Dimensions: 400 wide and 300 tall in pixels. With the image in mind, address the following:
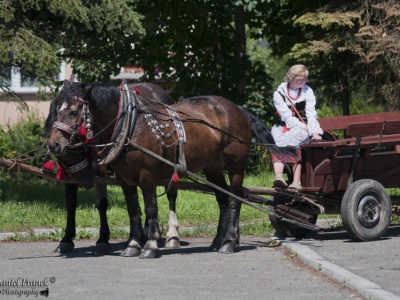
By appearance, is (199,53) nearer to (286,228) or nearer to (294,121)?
(286,228)

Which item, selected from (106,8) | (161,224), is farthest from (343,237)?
(106,8)

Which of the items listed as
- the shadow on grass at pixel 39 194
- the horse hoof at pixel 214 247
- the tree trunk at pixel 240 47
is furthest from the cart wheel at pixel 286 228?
the tree trunk at pixel 240 47

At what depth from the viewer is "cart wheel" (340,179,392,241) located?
34.8ft

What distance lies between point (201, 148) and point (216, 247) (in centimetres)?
121

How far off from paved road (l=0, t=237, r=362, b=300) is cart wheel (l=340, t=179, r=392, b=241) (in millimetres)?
865

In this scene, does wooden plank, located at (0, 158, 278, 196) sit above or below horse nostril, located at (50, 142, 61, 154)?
below

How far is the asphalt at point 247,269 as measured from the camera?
7.77 metres

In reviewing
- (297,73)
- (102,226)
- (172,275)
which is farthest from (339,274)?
(297,73)

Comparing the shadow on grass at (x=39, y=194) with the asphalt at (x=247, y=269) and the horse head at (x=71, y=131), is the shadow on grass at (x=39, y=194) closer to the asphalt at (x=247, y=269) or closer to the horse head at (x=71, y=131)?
the asphalt at (x=247, y=269)

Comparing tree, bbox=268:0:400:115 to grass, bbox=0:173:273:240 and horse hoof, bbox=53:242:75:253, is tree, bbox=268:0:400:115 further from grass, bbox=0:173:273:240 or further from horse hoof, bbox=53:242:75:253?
horse hoof, bbox=53:242:75:253

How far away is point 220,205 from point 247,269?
194cm

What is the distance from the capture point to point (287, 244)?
34.9ft

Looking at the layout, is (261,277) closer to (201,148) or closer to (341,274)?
(341,274)

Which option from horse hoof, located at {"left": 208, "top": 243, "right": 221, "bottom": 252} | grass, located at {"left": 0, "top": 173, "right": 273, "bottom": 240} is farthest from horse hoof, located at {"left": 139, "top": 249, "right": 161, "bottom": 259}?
grass, located at {"left": 0, "top": 173, "right": 273, "bottom": 240}
